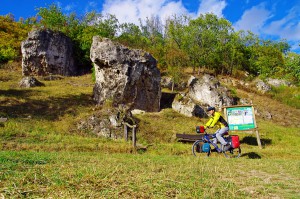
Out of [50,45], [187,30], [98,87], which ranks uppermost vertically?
[187,30]

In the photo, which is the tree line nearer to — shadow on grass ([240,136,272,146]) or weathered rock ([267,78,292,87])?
weathered rock ([267,78,292,87])

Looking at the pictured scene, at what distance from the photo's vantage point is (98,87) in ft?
81.6

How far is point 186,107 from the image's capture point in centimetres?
2522

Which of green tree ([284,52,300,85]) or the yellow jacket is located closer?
the yellow jacket

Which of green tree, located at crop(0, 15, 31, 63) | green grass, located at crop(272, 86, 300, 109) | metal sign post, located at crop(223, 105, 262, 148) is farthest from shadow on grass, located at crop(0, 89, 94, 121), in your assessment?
green grass, located at crop(272, 86, 300, 109)

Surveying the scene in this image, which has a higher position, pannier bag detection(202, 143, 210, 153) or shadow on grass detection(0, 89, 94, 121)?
shadow on grass detection(0, 89, 94, 121)

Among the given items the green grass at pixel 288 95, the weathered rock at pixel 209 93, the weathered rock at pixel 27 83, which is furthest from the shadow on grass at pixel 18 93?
the green grass at pixel 288 95

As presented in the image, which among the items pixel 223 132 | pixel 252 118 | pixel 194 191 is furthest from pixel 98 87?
pixel 194 191

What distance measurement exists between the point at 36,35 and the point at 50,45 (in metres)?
2.26

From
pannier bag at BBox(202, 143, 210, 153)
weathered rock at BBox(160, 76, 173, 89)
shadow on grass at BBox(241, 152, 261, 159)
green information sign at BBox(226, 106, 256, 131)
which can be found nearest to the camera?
pannier bag at BBox(202, 143, 210, 153)

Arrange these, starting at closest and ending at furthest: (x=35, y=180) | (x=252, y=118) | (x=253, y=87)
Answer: (x=35, y=180)
(x=252, y=118)
(x=253, y=87)

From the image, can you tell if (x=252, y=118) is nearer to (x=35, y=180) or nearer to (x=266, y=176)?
(x=266, y=176)

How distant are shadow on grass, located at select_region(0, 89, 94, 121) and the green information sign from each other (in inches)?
473

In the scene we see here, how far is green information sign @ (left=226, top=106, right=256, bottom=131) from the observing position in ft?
58.2
